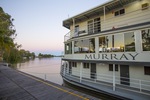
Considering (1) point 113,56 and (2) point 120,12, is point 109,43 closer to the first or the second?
(1) point 113,56

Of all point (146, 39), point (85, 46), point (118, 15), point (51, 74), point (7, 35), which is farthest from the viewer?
point (51, 74)

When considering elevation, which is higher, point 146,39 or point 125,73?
point 146,39

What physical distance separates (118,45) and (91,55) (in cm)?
297

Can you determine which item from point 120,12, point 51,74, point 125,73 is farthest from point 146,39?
point 51,74

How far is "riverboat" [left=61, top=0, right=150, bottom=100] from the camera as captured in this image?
773cm

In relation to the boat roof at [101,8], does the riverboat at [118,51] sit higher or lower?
lower

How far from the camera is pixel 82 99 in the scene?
570cm

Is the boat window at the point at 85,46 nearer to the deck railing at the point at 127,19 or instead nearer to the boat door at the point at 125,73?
the deck railing at the point at 127,19

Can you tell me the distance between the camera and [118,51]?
9117mm

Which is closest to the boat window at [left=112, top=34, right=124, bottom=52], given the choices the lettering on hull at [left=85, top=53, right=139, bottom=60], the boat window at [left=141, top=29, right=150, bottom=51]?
the lettering on hull at [left=85, top=53, right=139, bottom=60]

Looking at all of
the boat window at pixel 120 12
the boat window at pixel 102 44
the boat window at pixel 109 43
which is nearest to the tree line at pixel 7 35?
the boat window at pixel 102 44

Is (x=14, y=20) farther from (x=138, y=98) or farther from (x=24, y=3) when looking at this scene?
(x=138, y=98)

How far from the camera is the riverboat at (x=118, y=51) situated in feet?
25.3

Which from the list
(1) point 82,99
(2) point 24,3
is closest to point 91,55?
(1) point 82,99
